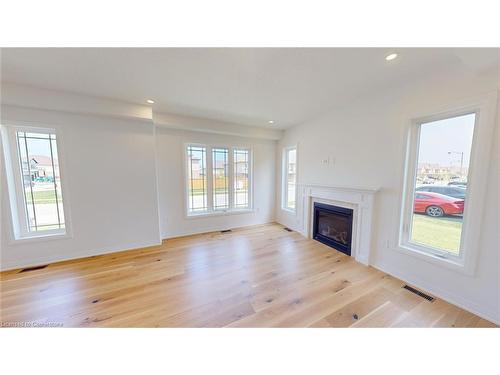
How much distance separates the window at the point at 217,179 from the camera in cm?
396

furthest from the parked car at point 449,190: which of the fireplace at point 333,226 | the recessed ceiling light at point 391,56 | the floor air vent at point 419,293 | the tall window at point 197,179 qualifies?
the tall window at point 197,179

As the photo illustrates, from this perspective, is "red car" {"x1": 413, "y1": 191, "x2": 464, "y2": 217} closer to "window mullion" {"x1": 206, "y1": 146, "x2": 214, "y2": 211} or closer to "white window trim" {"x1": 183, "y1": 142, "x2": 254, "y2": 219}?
"white window trim" {"x1": 183, "y1": 142, "x2": 254, "y2": 219}

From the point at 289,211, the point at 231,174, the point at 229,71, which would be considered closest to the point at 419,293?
the point at 289,211

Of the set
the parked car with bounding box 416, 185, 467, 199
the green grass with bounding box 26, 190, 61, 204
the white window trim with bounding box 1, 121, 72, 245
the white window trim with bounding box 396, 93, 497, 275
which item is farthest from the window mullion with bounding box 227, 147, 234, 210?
the parked car with bounding box 416, 185, 467, 199

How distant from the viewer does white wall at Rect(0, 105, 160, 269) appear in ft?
8.29

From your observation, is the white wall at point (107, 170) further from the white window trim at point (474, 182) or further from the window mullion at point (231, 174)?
the white window trim at point (474, 182)

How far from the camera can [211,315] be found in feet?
5.38

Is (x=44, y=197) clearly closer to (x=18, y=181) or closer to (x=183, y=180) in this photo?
(x=18, y=181)

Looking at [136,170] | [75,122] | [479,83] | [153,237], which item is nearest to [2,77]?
[75,122]

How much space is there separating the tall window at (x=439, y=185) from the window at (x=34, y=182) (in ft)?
17.0

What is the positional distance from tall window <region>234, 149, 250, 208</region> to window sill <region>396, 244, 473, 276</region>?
10.5ft

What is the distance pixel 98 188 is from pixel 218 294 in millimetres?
2679
